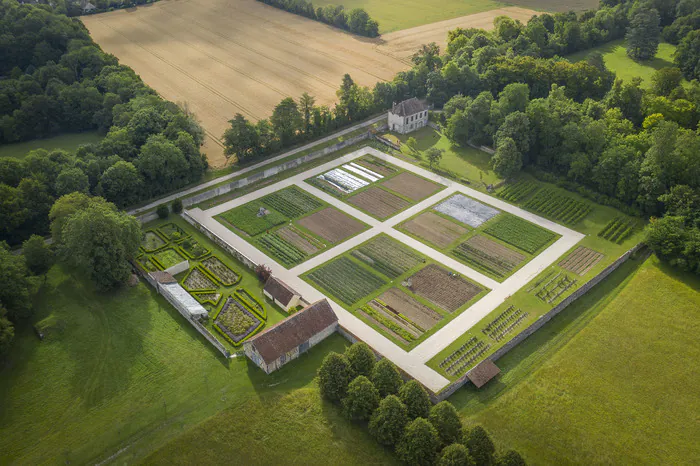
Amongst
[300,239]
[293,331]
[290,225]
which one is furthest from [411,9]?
[293,331]

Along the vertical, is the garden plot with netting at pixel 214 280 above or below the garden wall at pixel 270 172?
below

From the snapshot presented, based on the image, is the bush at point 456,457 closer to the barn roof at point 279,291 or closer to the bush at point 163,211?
the barn roof at point 279,291

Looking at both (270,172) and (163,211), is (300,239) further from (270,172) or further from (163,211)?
(163,211)

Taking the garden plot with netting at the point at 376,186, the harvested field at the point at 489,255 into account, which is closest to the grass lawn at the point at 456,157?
the garden plot with netting at the point at 376,186

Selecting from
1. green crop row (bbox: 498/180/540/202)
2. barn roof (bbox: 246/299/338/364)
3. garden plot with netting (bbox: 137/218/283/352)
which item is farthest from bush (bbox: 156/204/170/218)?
green crop row (bbox: 498/180/540/202)

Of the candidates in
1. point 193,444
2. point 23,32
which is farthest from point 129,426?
point 23,32
